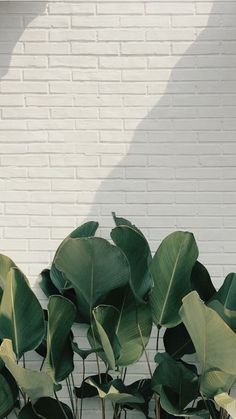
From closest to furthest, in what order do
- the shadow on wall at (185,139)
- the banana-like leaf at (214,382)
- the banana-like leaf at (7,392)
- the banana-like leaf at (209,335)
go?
the banana-like leaf at (209,335)
the banana-like leaf at (214,382)
the banana-like leaf at (7,392)
the shadow on wall at (185,139)

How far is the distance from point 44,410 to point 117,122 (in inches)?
46.5

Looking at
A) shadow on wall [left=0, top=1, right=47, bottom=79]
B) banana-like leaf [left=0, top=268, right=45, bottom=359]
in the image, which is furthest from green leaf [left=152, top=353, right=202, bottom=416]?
shadow on wall [left=0, top=1, right=47, bottom=79]

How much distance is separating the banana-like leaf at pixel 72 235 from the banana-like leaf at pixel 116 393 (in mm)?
387

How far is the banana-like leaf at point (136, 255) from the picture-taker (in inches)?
102

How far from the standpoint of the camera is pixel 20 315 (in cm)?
251

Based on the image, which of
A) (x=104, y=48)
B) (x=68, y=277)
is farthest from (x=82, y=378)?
(x=104, y=48)

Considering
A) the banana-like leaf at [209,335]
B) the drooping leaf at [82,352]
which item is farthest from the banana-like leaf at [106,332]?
the banana-like leaf at [209,335]

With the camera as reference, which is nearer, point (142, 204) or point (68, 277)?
point (68, 277)

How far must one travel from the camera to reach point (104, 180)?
293cm

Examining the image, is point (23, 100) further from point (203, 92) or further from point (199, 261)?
A: point (199, 261)

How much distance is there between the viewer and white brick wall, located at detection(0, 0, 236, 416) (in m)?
2.91

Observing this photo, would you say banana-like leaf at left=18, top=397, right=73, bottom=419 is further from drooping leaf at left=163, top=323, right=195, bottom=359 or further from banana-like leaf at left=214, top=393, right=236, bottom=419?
banana-like leaf at left=214, top=393, right=236, bottom=419

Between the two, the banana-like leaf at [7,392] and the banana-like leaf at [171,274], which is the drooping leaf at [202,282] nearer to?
the banana-like leaf at [171,274]

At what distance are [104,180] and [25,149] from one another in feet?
1.15
